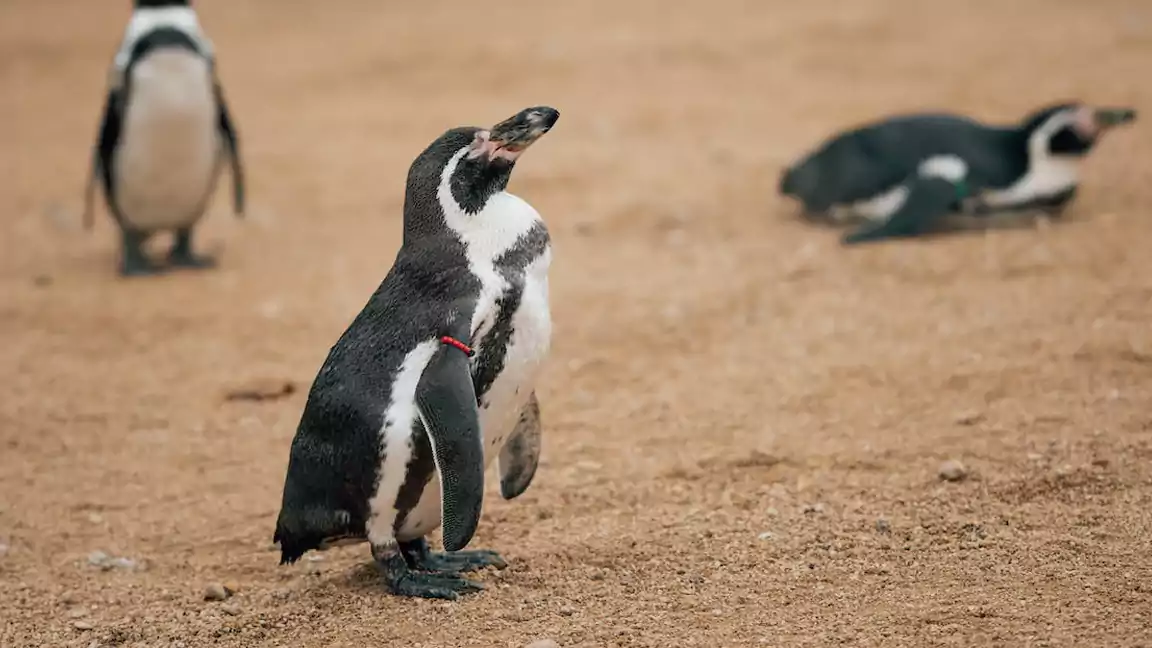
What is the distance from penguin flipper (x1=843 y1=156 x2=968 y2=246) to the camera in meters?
6.66

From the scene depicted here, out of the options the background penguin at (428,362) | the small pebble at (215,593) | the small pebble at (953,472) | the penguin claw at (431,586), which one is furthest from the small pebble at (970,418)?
the small pebble at (215,593)

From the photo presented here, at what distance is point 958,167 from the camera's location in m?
6.83

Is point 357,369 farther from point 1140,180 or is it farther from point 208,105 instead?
point 1140,180

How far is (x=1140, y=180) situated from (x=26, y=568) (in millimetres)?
5769

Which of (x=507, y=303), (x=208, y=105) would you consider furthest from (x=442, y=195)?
(x=208, y=105)

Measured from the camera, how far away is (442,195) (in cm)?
339

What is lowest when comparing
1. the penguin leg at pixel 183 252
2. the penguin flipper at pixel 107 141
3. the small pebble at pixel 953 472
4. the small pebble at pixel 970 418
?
the small pebble at pixel 953 472

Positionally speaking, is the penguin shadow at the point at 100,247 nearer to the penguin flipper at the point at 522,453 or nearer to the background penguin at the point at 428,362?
the penguin flipper at the point at 522,453

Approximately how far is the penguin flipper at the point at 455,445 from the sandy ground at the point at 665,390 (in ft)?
0.80

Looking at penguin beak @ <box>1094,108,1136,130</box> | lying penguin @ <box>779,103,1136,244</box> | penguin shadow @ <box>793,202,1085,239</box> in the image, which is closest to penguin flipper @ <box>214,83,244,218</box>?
lying penguin @ <box>779,103,1136,244</box>

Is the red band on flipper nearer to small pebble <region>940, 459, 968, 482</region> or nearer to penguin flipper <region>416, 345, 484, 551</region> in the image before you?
penguin flipper <region>416, 345, 484, 551</region>

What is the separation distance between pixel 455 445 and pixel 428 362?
22cm

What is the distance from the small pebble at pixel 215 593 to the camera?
3535mm

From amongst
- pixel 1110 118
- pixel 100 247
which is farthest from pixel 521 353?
pixel 100 247
